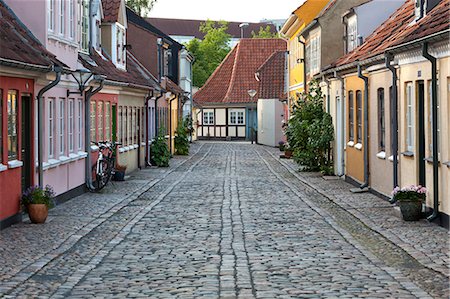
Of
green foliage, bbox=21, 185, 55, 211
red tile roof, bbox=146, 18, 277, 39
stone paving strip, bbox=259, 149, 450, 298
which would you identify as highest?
red tile roof, bbox=146, 18, 277, 39

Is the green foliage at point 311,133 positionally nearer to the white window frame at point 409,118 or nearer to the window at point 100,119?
the window at point 100,119

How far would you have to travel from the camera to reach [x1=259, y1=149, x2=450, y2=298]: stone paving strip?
9.91 metres

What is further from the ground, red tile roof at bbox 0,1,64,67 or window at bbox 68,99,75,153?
red tile roof at bbox 0,1,64,67

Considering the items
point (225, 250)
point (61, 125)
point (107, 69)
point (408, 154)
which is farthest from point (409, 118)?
point (107, 69)

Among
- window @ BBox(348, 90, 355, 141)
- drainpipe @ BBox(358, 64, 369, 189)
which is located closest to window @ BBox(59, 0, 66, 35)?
drainpipe @ BBox(358, 64, 369, 189)

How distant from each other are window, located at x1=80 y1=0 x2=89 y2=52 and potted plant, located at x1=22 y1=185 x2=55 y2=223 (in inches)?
375

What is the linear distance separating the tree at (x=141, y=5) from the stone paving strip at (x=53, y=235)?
181 ft

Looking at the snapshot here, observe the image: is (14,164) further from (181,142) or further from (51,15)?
(181,142)

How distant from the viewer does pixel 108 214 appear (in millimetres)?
17734

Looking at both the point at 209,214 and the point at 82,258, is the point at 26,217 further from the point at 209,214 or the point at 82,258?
the point at 82,258

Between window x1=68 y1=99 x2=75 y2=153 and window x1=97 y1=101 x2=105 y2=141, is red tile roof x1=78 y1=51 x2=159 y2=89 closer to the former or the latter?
window x1=97 y1=101 x2=105 y2=141

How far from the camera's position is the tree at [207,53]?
10362 centimetres

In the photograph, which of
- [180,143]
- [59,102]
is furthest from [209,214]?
[180,143]

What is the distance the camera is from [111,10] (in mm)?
31656
